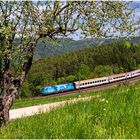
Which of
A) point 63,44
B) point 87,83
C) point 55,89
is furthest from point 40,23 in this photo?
point 55,89

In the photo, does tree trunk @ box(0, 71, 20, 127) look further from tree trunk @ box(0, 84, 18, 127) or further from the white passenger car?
the white passenger car

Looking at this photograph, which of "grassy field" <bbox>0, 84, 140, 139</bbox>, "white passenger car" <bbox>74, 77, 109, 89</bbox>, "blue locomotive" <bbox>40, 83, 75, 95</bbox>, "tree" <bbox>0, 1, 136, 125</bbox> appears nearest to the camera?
"grassy field" <bbox>0, 84, 140, 139</bbox>

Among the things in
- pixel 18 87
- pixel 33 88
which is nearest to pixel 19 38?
pixel 18 87

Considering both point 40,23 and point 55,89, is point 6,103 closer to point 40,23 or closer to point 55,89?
point 40,23

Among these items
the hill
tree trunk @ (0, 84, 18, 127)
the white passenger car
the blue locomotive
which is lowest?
the blue locomotive

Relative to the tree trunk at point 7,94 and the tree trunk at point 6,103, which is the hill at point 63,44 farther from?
the tree trunk at point 6,103

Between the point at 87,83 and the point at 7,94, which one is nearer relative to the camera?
the point at 7,94

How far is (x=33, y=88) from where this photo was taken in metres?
195

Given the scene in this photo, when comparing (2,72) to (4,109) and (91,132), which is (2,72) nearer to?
(4,109)

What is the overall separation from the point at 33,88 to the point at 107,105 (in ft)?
621

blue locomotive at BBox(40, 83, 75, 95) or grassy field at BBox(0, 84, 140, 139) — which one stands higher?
grassy field at BBox(0, 84, 140, 139)

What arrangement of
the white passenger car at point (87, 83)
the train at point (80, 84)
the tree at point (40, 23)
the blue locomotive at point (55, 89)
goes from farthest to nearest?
1. the blue locomotive at point (55, 89)
2. the train at point (80, 84)
3. the white passenger car at point (87, 83)
4. the tree at point (40, 23)

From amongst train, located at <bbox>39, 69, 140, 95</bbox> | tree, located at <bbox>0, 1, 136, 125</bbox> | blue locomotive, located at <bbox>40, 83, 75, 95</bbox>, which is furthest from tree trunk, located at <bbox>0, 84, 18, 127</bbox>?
blue locomotive, located at <bbox>40, 83, 75, 95</bbox>

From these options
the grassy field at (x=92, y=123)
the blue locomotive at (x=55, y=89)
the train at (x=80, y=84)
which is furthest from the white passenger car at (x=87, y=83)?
the grassy field at (x=92, y=123)
